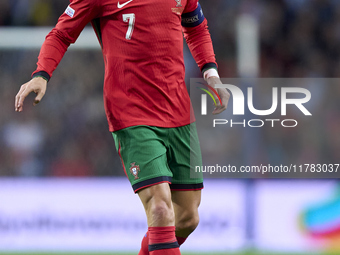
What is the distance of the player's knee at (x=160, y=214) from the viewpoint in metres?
2.54

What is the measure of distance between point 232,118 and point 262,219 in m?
1.07

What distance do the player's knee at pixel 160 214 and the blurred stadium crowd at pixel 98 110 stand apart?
3001 mm

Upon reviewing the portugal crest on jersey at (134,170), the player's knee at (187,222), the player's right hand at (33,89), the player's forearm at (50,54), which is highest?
the player's forearm at (50,54)

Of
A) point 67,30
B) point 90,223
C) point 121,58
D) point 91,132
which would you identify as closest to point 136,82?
point 121,58

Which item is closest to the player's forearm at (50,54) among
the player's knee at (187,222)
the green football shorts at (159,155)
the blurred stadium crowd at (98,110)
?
the green football shorts at (159,155)

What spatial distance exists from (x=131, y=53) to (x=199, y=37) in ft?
2.05

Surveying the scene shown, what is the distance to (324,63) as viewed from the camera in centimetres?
621

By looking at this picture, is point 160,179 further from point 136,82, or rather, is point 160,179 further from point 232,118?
point 232,118

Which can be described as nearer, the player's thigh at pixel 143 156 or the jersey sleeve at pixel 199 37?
the player's thigh at pixel 143 156

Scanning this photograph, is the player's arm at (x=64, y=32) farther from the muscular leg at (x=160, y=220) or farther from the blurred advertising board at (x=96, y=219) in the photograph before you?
the blurred advertising board at (x=96, y=219)

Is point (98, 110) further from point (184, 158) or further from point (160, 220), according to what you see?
point (160, 220)

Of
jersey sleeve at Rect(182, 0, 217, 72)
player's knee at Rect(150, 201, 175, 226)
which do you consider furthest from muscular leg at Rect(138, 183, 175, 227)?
jersey sleeve at Rect(182, 0, 217, 72)

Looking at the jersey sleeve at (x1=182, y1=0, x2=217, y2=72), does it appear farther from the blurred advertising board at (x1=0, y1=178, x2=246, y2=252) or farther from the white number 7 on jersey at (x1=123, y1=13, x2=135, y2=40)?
the blurred advertising board at (x1=0, y1=178, x2=246, y2=252)

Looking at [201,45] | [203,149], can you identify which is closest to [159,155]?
[201,45]
